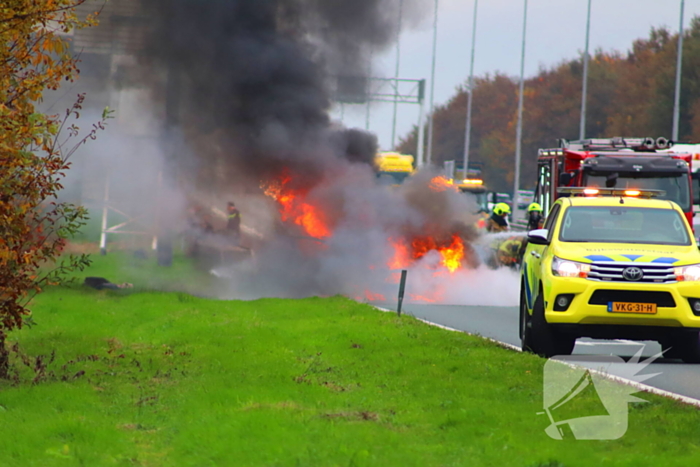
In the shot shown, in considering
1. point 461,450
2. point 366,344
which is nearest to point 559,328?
point 366,344

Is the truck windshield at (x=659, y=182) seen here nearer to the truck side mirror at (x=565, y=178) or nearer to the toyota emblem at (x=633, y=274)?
the truck side mirror at (x=565, y=178)

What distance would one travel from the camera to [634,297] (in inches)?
429

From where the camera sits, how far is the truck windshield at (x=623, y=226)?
11.7 meters

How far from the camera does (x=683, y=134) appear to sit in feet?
195

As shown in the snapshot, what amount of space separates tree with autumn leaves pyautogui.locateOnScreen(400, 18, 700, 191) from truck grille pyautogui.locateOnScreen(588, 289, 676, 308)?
1897 inches

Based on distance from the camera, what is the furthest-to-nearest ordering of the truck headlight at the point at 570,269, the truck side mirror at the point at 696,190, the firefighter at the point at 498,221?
the firefighter at the point at 498,221 < the truck side mirror at the point at 696,190 < the truck headlight at the point at 570,269

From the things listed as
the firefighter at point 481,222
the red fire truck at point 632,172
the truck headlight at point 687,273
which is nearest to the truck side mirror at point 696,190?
the red fire truck at point 632,172

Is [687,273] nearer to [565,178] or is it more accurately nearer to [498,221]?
[565,178]

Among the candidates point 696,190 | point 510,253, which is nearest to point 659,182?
point 696,190

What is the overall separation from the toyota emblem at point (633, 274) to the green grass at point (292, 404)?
1294 millimetres

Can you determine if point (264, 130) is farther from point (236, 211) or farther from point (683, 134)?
point (683, 134)

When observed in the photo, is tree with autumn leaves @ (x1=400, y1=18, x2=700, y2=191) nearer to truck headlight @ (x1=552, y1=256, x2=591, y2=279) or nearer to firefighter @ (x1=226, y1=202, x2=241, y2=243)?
firefighter @ (x1=226, y1=202, x2=241, y2=243)

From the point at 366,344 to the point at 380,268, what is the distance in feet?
34.6

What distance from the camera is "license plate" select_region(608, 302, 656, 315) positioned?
35.7 ft
